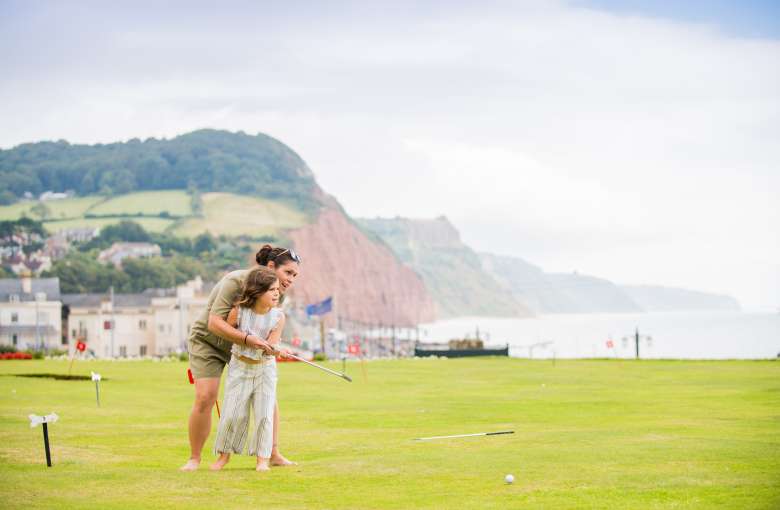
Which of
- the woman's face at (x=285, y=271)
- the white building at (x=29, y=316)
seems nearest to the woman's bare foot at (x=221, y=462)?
the woman's face at (x=285, y=271)

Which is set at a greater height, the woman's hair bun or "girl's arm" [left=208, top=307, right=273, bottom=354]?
the woman's hair bun

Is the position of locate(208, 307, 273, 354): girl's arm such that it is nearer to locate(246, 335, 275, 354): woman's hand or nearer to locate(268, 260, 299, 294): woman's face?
locate(246, 335, 275, 354): woman's hand

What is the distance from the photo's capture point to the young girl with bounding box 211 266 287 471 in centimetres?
1210

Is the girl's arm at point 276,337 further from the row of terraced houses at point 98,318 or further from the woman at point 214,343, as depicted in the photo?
the row of terraced houses at point 98,318

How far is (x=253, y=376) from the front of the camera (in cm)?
1223

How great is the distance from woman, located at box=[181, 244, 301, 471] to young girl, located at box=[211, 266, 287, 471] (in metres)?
0.16

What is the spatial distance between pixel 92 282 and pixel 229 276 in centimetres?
17170

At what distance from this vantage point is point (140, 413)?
69.1 feet

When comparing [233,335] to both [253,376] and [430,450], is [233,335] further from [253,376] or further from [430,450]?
[430,450]

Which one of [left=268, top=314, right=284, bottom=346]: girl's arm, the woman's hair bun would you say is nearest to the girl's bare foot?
[left=268, top=314, right=284, bottom=346]: girl's arm

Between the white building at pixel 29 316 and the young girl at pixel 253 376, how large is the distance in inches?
4644

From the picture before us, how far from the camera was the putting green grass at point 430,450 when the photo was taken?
10.1m

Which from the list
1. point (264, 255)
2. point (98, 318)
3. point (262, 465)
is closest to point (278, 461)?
point (262, 465)

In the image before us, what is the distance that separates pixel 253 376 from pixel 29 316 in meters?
125
